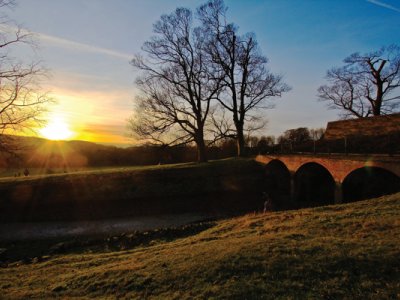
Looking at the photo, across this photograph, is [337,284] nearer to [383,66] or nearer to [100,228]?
[100,228]

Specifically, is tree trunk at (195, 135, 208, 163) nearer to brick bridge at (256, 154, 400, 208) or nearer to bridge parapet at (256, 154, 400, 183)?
brick bridge at (256, 154, 400, 208)

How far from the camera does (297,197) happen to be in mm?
23719

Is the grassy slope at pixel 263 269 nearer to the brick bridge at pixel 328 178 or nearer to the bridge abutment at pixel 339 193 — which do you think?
the brick bridge at pixel 328 178

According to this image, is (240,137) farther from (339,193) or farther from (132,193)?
(339,193)

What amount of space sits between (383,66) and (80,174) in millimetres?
32812

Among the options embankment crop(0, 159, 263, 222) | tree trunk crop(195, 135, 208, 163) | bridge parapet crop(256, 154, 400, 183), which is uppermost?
tree trunk crop(195, 135, 208, 163)

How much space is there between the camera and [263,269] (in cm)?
686

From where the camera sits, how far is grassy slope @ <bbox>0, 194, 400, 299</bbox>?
5.97m

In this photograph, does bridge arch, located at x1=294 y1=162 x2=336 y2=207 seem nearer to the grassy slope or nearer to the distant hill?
the grassy slope

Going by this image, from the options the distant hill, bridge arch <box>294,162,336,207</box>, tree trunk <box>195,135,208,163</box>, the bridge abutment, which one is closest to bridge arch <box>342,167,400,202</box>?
the bridge abutment

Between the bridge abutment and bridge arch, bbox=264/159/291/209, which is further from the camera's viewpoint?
bridge arch, bbox=264/159/291/209

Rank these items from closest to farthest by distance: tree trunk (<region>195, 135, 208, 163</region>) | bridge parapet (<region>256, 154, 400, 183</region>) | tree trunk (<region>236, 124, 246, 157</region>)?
bridge parapet (<region>256, 154, 400, 183</region>), tree trunk (<region>195, 135, 208, 163</region>), tree trunk (<region>236, 124, 246, 157</region>)

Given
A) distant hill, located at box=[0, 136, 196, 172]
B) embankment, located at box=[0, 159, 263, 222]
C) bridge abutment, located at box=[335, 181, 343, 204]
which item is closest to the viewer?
bridge abutment, located at box=[335, 181, 343, 204]

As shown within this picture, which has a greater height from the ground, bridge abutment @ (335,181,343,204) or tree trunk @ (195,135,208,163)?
tree trunk @ (195,135,208,163)
